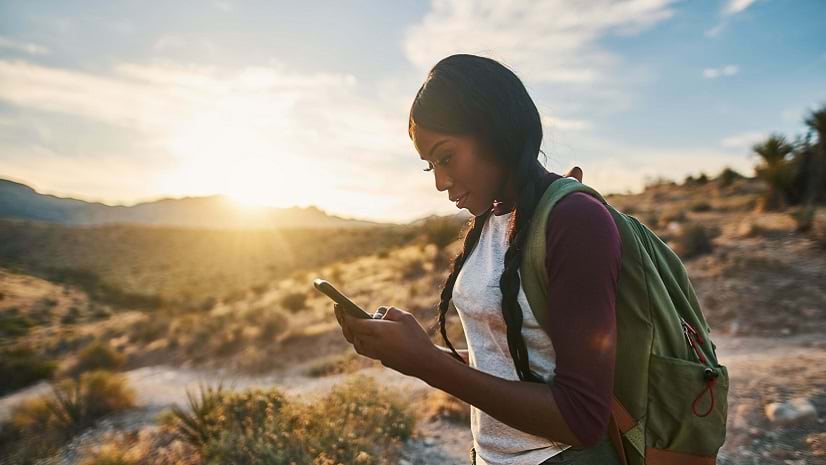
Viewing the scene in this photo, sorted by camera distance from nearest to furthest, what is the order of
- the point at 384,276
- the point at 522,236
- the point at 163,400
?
the point at 522,236 → the point at 163,400 → the point at 384,276

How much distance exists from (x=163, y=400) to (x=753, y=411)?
8.93m

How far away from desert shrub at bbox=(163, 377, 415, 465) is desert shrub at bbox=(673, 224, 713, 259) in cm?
893

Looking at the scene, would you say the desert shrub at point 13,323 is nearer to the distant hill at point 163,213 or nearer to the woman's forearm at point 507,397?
the woman's forearm at point 507,397

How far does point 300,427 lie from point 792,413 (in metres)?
4.66

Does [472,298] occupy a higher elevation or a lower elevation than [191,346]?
higher

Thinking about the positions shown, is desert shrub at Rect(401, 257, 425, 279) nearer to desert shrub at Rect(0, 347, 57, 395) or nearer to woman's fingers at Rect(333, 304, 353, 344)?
desert shrub at Rect(0, 347, 57, 395)

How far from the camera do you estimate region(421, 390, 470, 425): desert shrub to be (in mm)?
5934

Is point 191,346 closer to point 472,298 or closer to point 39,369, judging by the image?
point 39,369

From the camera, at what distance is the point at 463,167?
1.42 metres

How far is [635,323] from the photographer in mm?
1134

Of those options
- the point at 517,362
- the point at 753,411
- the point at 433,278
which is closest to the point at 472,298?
the point at 517,362

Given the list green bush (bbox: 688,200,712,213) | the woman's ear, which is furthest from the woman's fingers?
green bush (bbox: 688,200,712,213)

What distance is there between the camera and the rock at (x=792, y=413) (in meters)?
4.55

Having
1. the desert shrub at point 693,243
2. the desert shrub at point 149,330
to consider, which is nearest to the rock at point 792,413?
the desert shrub at point 693,243
